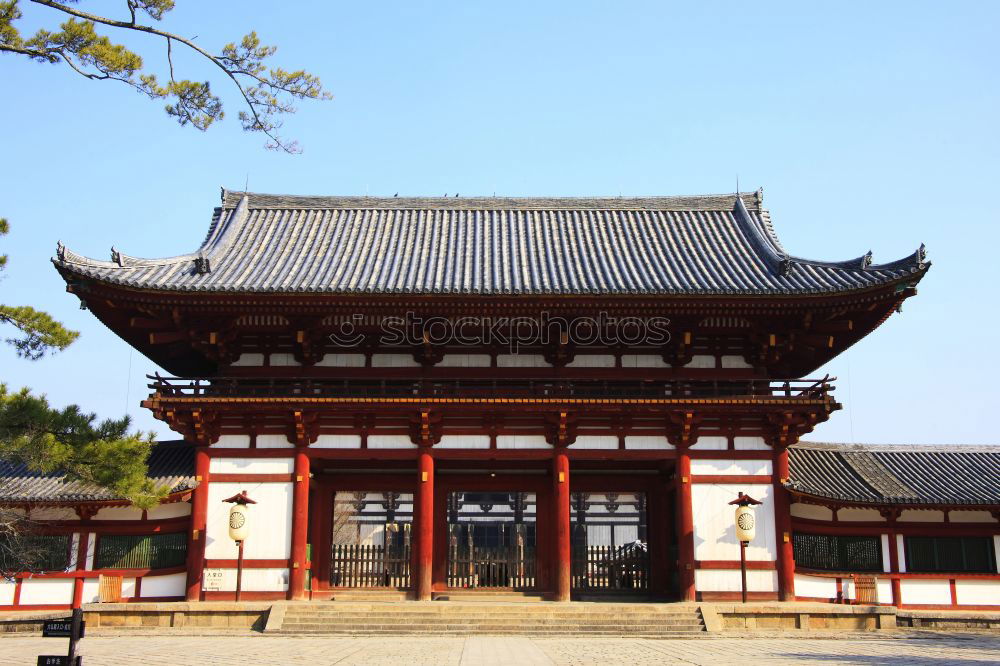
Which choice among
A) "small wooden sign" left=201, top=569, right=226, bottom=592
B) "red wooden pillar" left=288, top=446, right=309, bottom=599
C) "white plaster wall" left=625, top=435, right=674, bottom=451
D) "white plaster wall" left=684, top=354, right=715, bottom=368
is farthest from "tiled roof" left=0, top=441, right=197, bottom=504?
"white plaster wall" left=684, top=354, right=715, bottom=368

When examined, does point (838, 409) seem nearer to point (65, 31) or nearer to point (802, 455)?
point (802, 455)

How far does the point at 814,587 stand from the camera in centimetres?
2244

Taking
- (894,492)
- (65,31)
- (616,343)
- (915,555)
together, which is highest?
(65,31)

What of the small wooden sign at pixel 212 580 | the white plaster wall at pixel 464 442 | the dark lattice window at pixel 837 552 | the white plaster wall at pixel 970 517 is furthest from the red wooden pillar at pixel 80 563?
the white plaster wall at pixel 970 517

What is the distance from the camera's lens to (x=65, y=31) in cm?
1126

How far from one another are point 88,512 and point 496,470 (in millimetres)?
10479

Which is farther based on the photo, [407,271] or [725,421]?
[407,271]

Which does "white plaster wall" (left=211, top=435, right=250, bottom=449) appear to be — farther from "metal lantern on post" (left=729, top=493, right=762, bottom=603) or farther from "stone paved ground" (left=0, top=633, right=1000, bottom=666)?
"metal lantern on post" (left=729, top=493, right=762, bottom=603)

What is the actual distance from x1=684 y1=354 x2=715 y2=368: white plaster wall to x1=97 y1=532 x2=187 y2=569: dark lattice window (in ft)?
45.4

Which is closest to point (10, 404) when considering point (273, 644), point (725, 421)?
point (273, 644)

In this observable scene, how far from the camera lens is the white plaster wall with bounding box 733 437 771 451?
2245 centimetres

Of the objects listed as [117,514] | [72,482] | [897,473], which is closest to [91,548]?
[117,514]

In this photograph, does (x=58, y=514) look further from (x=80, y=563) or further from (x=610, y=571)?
(x=610, y=571)

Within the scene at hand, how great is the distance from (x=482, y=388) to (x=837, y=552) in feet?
33.8
